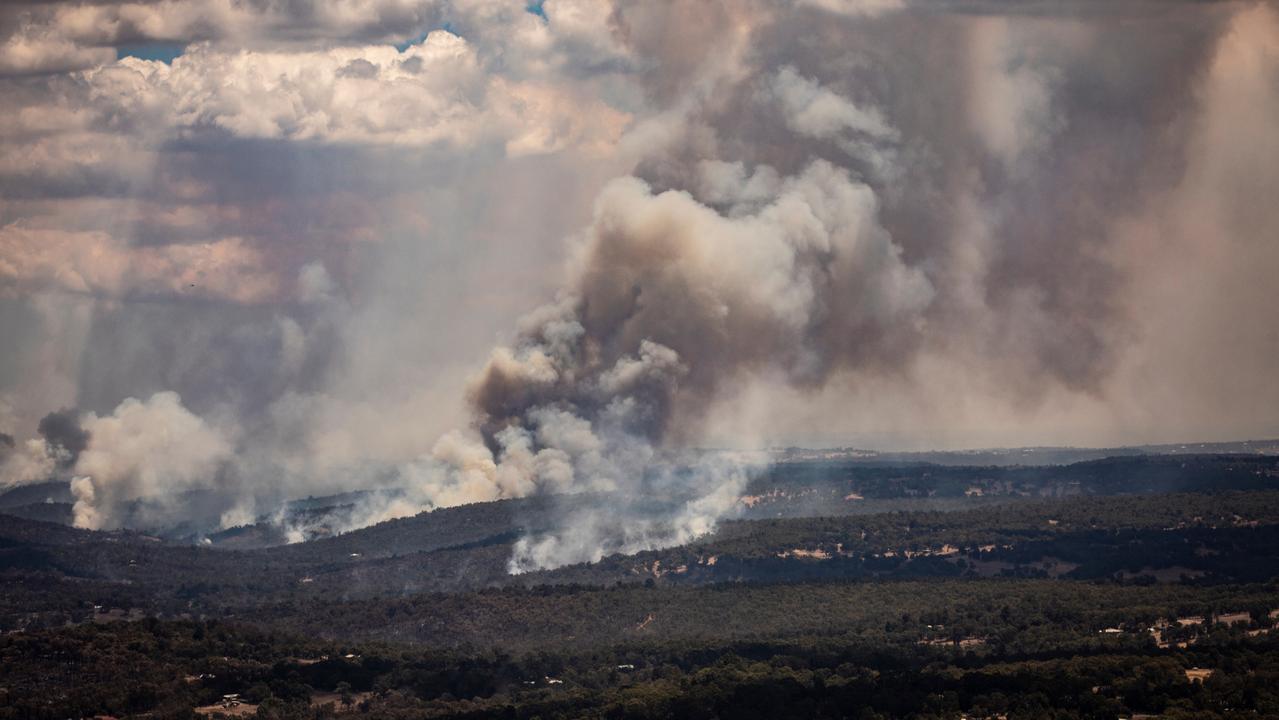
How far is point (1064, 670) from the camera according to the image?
374 feet

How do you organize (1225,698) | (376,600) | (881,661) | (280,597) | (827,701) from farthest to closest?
(280,597)
(376,600)
(881,661)
(827,701)
(1225,698)

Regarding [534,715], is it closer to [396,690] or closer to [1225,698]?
[396,690]

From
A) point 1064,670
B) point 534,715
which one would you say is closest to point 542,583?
point 534,715

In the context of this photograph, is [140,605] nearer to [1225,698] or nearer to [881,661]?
[881,661]

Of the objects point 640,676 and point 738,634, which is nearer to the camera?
point 640,676

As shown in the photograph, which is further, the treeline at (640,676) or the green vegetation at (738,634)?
the green vegetation at (738,634)

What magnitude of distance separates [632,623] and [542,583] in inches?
1003

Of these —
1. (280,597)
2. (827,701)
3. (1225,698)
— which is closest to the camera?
(1225,698)

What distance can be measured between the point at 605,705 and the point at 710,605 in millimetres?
45263

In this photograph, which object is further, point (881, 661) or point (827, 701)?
point (881, 661)

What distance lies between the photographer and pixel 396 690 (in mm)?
132500

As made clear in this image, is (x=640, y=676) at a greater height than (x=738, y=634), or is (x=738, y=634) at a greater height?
(x=738, y=634)

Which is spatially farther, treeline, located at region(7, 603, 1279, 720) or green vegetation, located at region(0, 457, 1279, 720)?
green vegetation, located at region(0, 457, 1279, 720)

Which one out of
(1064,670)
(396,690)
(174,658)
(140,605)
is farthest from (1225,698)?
(140,605)
